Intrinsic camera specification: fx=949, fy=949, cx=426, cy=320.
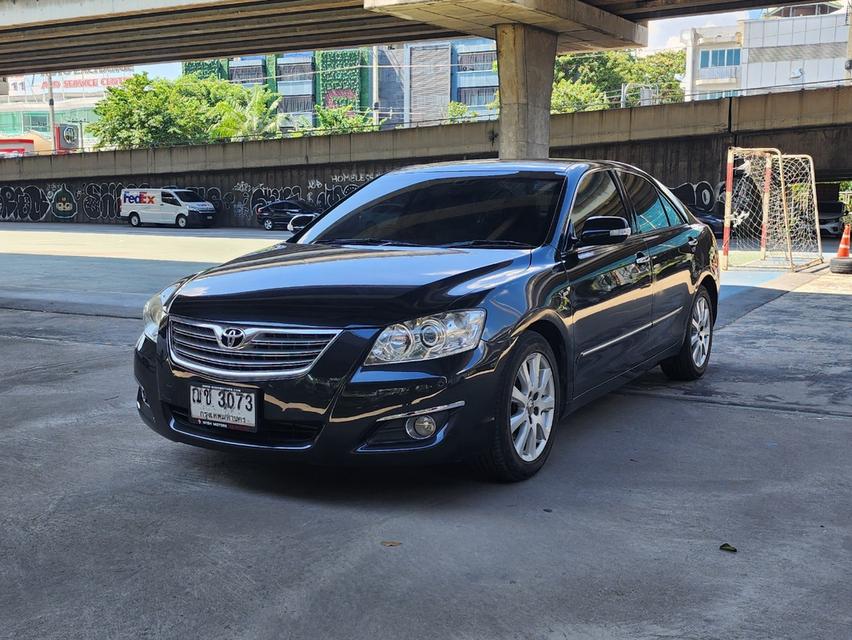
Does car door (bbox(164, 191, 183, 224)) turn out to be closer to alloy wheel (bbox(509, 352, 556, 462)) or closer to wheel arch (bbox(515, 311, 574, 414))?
wheel arch (bbox(515, 311, 574, 414))

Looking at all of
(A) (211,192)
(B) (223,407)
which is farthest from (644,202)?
(A) (211,192)

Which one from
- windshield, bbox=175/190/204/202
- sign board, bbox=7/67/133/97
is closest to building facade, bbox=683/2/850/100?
windshield, bbox=175/190/204/202

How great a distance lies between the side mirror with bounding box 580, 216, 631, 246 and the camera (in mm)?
4977

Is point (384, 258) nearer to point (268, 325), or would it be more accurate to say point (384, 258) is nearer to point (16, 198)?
point (268, 325)

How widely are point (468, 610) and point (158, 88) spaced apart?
61204 millimetres

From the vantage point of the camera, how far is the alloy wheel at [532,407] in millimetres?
4387

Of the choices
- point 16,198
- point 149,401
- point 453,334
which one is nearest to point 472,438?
point 453,334

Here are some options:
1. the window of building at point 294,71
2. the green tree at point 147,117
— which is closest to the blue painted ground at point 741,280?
the green tree at point 147,117

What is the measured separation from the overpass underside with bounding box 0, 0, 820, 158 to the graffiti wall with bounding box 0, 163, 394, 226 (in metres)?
6.96

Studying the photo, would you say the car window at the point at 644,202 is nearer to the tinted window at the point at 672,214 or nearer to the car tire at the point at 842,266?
the tinted window at the point at 672,214

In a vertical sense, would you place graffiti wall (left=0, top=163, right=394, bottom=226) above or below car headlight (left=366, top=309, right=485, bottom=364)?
below

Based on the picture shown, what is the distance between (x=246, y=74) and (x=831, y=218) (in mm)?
78665

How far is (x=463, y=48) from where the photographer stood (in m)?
92.6

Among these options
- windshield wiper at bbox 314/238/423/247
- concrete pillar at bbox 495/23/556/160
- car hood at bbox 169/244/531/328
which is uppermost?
concrete pillar at bbox 495/23/556/160
